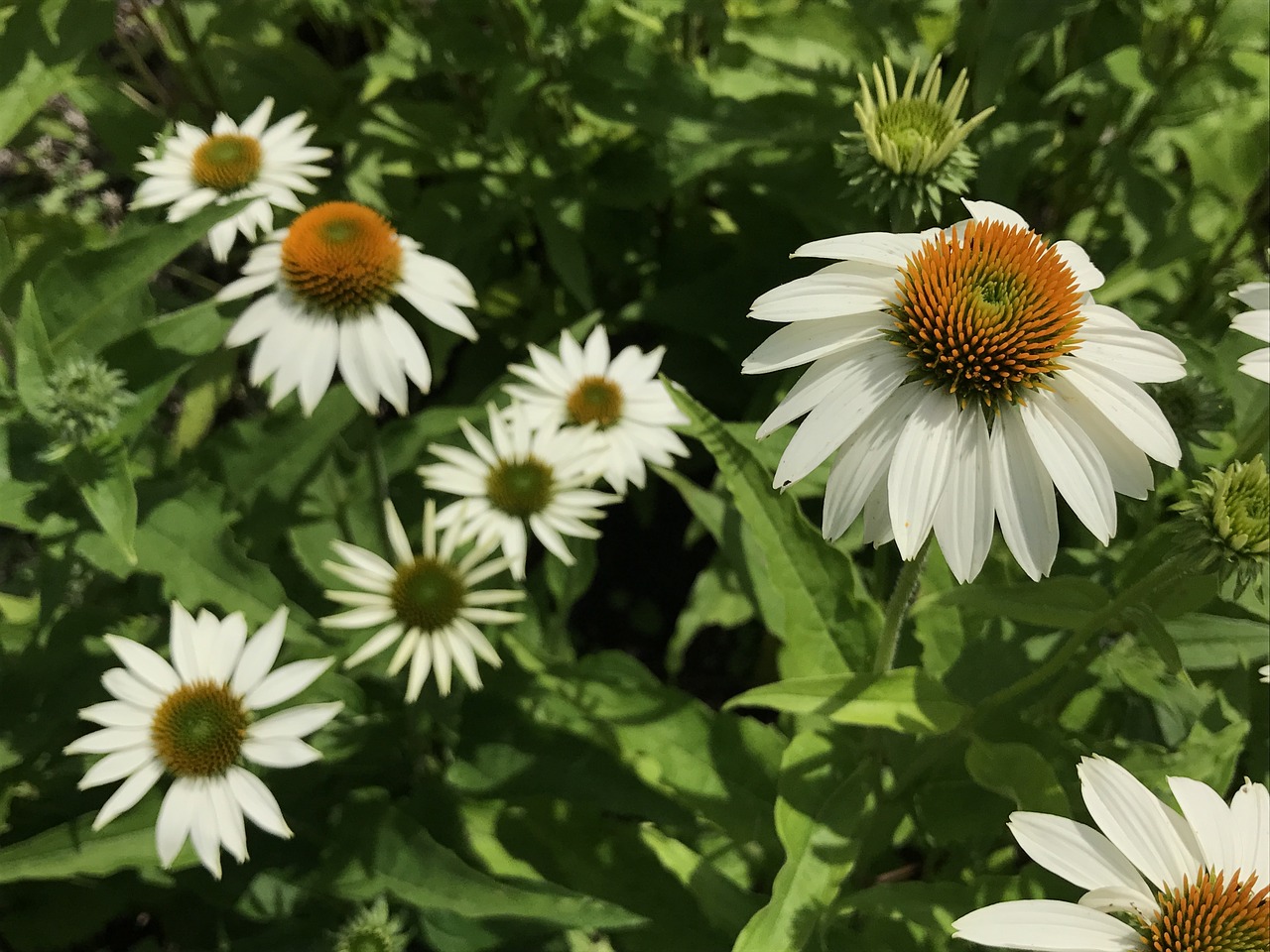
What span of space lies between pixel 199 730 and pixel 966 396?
115 centimetres

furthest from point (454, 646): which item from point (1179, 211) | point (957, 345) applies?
point (1179, 211)

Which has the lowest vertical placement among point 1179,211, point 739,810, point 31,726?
point 31,726

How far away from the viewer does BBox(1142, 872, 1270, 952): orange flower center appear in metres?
0.86

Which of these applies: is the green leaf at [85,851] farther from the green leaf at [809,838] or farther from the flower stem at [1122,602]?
the flower stem at [1122,602]

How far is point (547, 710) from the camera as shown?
1620mm

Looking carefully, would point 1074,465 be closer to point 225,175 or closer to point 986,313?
point 986,313

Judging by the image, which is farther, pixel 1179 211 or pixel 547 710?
pixel 1179 211

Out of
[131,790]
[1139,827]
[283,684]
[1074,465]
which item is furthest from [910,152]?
[131,790]

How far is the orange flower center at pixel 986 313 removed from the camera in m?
0.92

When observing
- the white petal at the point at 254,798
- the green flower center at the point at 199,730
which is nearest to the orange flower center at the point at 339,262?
the green flower center at the point at 199,730

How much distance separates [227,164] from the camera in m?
1.67

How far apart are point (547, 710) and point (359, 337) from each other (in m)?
0.75

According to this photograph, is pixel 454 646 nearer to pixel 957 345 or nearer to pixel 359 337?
pixel 359 337

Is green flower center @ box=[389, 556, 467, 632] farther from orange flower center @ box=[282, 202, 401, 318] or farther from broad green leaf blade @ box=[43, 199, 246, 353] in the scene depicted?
broad green leaf blade @ box=[43, 199, 246, 353]
